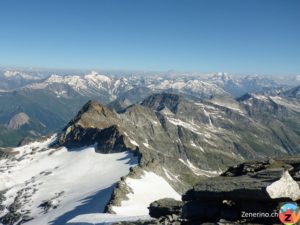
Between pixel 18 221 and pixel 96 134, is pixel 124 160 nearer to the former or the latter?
pixel 96 134

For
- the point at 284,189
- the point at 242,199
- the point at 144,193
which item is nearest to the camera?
the point at 284,189

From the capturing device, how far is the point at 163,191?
112m

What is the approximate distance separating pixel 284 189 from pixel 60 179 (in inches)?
4545

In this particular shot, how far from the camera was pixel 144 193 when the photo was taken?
102 meters

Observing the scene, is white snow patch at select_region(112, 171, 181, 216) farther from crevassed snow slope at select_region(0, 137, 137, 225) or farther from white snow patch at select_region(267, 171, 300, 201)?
white snow patch at select_region(267, 171, 300, 201)

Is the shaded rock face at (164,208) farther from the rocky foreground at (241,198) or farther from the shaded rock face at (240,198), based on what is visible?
the shaded rock face at (240,198)

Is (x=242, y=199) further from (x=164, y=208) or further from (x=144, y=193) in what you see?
(x=144, y=193)

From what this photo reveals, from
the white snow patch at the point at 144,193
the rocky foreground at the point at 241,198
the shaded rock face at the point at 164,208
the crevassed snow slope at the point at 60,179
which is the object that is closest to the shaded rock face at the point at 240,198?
the rocky foreground at the point at 241,198

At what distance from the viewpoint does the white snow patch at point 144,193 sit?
85.3 metres

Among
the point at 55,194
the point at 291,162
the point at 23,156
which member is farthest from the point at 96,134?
the point at 291,162

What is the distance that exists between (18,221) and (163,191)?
37.0 m

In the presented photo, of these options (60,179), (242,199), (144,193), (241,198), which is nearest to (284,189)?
(241,198)

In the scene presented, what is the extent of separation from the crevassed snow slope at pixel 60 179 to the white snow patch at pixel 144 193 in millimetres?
5886

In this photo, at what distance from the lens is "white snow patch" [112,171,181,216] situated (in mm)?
85344
